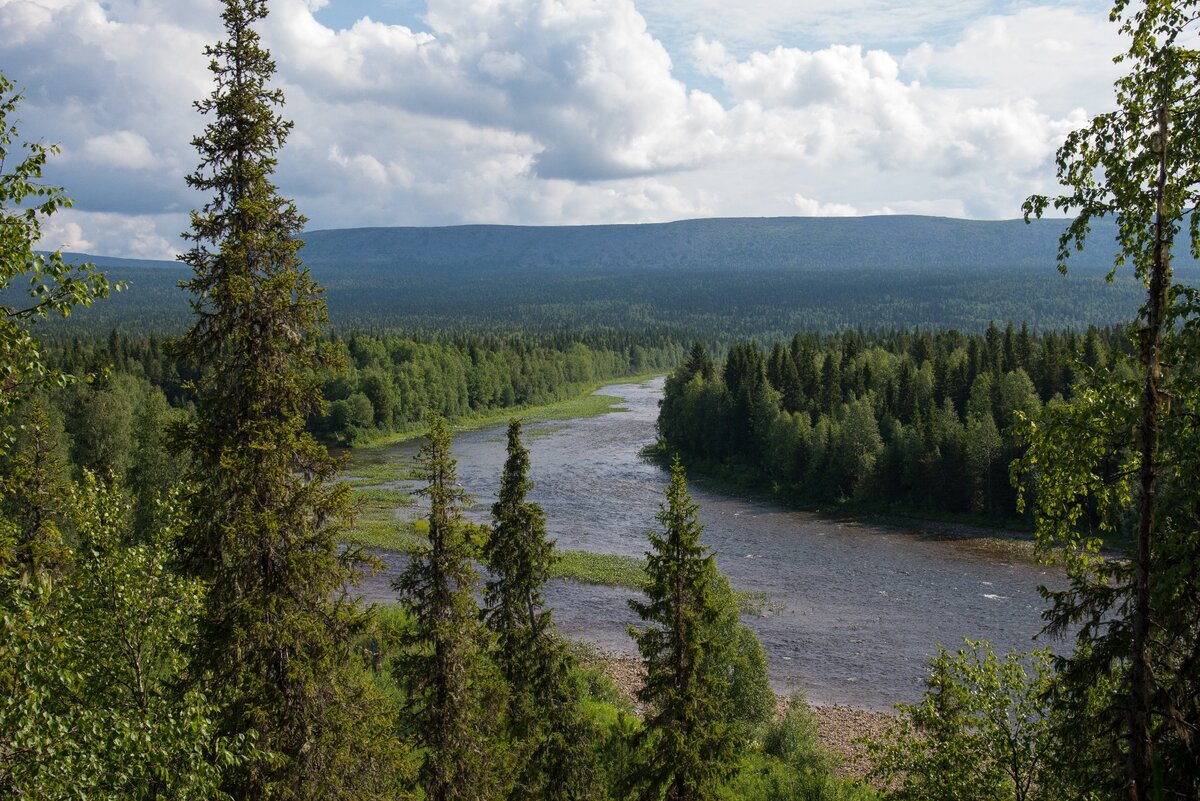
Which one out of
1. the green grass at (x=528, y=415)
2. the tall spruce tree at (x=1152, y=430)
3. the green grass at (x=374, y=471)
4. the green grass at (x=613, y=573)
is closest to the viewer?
the tall spruce tree at (x=1152, y=430)

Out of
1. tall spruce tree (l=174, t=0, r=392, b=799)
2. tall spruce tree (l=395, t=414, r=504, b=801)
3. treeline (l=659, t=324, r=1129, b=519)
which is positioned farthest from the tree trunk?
treeline (l=659, t=324, r=1129, b=519)

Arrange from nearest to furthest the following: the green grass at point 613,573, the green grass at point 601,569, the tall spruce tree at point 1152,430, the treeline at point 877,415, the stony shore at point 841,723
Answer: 1. the tall spruce tree at point 1152,430
2. the stony shore at point 841,723
3. the green grass at point 613,573
4. the green grass at point 601,569
5. the treeline at point 877,415

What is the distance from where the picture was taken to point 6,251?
875cm

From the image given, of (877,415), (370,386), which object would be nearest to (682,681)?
(877,415)

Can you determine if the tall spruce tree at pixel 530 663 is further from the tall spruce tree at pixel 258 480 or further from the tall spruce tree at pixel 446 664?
the tall spruce tree at pixel 258 480

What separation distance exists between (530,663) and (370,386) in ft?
328

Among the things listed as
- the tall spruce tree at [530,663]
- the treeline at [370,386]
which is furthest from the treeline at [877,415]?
the tall spruce tree at [530,663]

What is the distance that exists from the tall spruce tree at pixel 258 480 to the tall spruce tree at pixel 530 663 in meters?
8.91

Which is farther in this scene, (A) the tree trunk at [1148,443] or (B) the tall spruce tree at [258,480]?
(B) the tall spruce tree at [258,480]

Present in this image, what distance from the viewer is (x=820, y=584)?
170 feet

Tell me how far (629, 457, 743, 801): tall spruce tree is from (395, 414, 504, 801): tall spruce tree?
3.78m

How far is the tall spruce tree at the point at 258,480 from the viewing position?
42.2ft

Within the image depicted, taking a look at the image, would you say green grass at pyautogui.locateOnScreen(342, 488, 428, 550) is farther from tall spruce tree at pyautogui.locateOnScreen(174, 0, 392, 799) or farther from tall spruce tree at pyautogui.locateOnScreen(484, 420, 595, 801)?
tall spruce tree at pyautogui.locateOnScreen(174, 0, 392, 799)

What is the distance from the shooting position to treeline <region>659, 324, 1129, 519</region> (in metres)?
71.1
